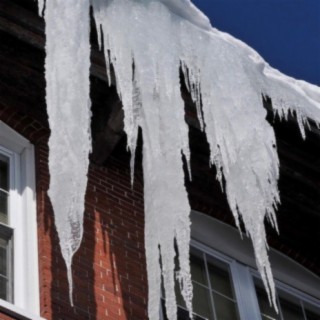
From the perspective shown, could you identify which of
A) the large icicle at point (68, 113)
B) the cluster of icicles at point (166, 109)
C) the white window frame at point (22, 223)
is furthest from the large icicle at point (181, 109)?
the white window frame at point (22, 223)

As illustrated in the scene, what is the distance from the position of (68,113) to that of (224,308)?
315cm

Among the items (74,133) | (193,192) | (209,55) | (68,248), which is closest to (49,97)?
(74,133)

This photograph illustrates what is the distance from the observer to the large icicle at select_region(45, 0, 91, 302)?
9273 mm

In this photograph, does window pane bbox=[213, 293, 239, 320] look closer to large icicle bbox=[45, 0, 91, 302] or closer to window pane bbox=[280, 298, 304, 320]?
window pane bbox=[280, 298, 304, 320]

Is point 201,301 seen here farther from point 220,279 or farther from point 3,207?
point 3,207

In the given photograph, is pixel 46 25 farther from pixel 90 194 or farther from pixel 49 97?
pixel 90 194

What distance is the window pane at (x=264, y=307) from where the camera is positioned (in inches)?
489

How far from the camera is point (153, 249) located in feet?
31.4

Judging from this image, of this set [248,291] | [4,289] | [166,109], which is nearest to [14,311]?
[4,289]

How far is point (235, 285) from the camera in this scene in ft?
40.9

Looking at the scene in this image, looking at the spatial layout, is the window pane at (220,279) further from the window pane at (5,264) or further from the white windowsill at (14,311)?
the white windowsill at (14,311)

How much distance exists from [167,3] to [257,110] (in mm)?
1211

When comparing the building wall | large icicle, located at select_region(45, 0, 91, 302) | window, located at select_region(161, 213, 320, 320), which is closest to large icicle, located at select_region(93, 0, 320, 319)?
large icicle, located at select_region(45, 0, 91, 302)

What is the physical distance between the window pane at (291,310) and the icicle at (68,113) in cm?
356
